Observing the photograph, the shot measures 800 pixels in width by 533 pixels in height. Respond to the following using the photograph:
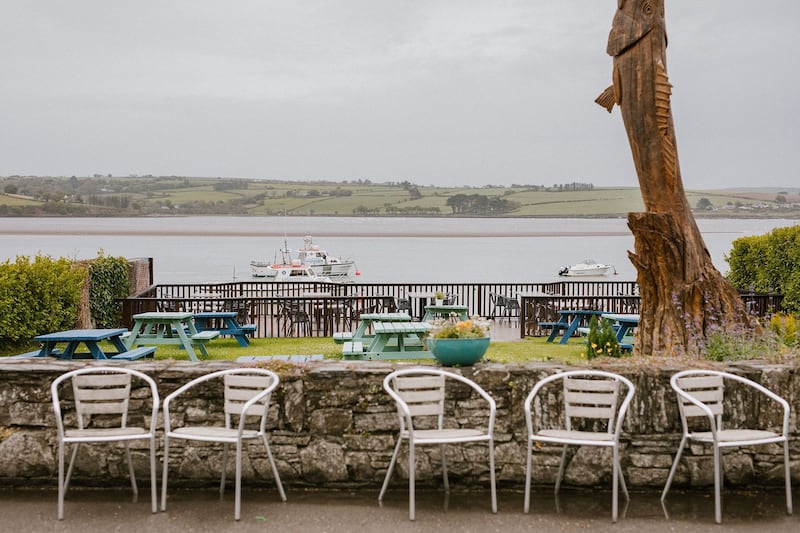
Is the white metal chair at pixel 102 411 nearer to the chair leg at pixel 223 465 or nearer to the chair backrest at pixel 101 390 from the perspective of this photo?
the chair backrest at pixel 101 390

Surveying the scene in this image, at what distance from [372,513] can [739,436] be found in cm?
221

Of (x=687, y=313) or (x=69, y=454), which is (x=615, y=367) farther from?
(x=687, y=313)

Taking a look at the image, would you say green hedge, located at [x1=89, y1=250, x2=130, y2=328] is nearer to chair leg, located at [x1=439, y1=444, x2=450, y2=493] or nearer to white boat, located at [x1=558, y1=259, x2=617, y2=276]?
chair leg, located at [x1=439, y1=444, x2=450, y2=493]

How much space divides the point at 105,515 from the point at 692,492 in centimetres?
356

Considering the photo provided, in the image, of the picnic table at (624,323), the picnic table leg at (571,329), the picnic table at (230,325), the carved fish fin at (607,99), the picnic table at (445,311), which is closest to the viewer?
the carved fish fin at (607,99)

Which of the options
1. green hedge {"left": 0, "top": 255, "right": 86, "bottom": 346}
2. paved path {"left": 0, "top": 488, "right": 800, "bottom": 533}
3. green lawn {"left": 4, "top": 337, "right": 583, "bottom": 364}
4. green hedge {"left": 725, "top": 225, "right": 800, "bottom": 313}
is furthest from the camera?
green hedge {"left": 725, "top": 225, "right": 800, "bottom": 313}

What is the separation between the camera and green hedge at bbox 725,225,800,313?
534 inches

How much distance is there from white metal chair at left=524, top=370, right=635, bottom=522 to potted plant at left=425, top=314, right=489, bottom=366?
0.48 metres

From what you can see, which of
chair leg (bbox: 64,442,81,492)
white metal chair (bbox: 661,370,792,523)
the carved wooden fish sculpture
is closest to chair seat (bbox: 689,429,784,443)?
white metal chair (bbox: 661,370,792,523)

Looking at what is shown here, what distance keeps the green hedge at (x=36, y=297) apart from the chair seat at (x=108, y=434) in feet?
24.3

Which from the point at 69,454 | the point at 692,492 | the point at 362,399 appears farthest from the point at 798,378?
the point at 69,454

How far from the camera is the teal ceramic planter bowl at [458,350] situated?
16.8ft

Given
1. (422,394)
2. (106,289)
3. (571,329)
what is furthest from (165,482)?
(106,289)

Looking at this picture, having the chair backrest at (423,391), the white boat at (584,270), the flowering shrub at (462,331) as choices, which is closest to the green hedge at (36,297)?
the flowering shrub at (462,331)
